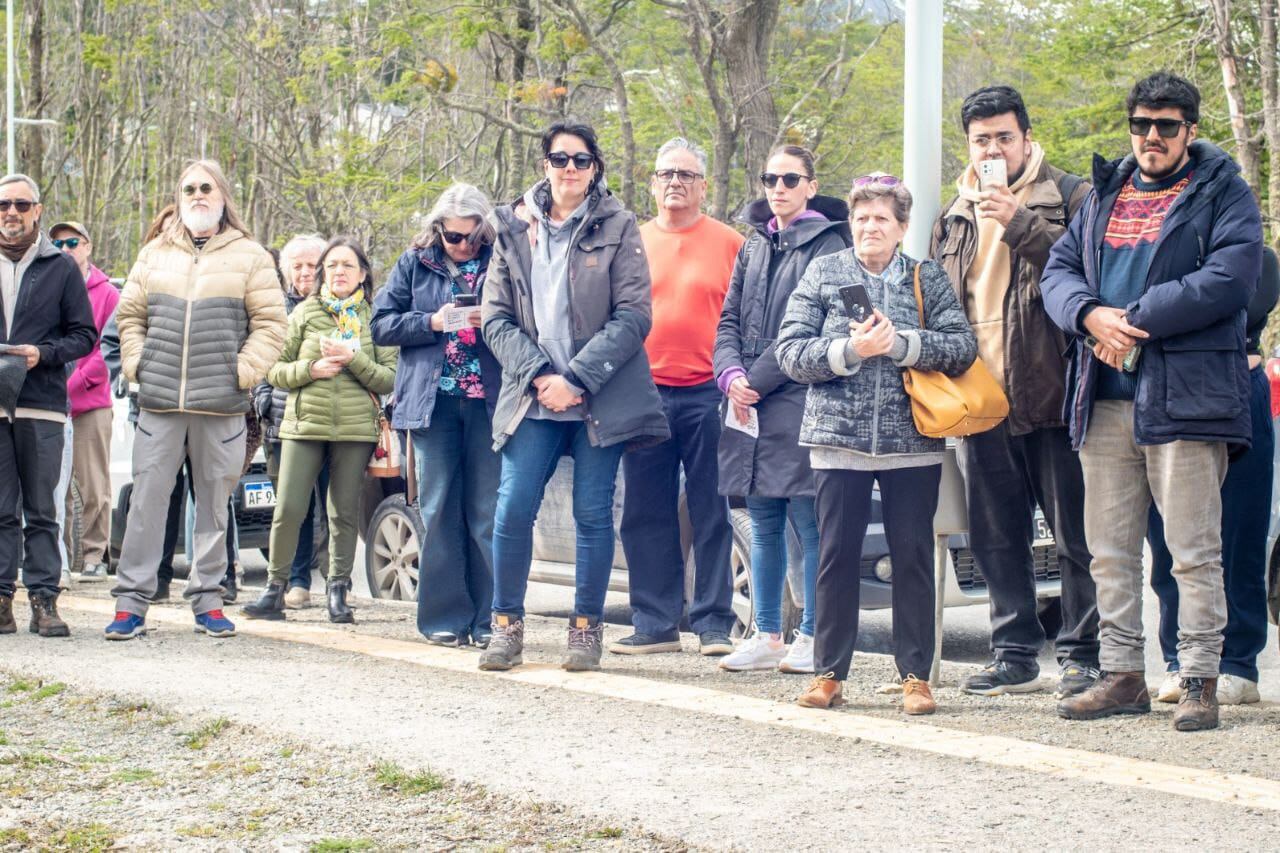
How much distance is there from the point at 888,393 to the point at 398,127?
19.1 metres

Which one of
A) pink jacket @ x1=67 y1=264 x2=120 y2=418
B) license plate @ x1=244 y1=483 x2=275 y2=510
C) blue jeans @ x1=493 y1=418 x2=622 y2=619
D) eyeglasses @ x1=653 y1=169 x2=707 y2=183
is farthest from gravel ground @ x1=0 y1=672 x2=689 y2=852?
pink jacket @ x1=67 y1=264 x2=120 y2=418

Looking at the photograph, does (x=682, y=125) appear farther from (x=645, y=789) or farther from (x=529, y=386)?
(x=645, y=789)

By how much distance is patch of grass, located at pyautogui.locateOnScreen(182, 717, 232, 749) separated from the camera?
5.78m

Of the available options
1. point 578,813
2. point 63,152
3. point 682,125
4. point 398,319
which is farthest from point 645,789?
point 63,152

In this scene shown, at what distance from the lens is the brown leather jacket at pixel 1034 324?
6.27 metres

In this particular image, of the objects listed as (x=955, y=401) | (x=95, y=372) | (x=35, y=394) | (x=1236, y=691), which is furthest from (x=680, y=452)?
(x=95, y=372)

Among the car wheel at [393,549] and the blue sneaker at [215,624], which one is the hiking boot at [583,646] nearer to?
the blue sneaker at [215,624]

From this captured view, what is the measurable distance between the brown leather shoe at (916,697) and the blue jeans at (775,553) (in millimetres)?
1029

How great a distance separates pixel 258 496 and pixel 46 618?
2813mm

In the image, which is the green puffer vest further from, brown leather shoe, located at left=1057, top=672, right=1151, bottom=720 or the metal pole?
brown leather shoe, located at left=1057, top=672, right=1151, bottom=720

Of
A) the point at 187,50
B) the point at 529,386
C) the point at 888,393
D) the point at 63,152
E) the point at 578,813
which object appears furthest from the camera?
the point at 63,152

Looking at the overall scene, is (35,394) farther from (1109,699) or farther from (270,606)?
(1109,699)

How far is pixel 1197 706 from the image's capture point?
18.9ft

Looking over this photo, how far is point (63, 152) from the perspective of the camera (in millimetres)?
34281
